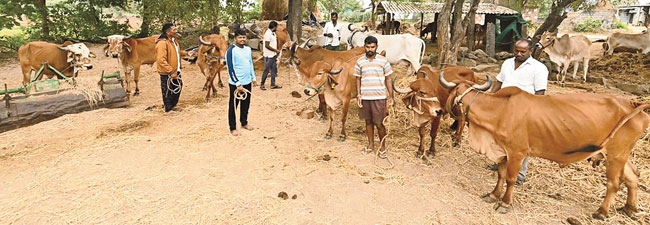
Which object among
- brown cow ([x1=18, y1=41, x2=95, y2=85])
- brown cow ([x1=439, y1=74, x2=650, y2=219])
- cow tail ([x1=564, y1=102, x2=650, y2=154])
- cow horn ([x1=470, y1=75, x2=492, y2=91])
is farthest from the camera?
brown cow ([x1=18, y1=41, x2=95, y2=85])

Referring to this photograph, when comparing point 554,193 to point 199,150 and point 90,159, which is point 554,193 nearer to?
point 199,150

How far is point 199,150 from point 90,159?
1.49m

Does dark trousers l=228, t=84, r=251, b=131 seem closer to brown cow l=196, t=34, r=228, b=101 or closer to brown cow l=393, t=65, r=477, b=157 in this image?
brown cow l=196, t=34, r=228, b=101

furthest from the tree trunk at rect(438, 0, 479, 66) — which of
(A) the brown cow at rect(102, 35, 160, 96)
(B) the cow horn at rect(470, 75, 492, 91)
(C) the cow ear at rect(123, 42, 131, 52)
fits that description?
(C) the cow ear at rect(123, 42, 131, 52)

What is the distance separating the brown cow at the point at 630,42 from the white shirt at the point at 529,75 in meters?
14.5

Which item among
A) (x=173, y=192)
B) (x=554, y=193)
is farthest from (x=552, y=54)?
(x=173, y=192)

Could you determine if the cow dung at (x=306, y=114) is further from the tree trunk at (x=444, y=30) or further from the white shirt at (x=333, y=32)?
the tree trunk at (x=444, y=30)

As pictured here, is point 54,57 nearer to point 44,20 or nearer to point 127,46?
point 127,46

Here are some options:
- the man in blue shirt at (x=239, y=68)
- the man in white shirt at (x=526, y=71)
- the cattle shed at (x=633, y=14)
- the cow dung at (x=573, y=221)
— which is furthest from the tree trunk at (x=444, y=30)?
the cattle shed at (x=633, y=14)

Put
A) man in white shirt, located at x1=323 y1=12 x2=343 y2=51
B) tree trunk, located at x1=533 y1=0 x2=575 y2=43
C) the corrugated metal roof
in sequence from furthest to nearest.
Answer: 1. the corrugated metal roof
2. tree trunk, located at x1=533 y1=0 x2=575 y2=43
3. man in white shirt, located at x1=323 y1=12 x2=343 y2=51

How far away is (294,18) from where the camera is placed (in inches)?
484

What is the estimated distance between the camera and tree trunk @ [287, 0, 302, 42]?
12.2m

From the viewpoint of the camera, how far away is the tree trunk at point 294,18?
39.9 ft

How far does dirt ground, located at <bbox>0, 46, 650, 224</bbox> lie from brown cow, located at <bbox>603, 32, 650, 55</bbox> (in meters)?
11.5
